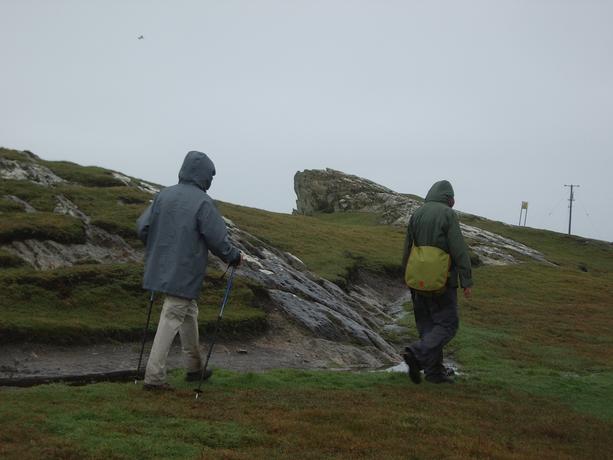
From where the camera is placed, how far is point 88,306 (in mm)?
24203

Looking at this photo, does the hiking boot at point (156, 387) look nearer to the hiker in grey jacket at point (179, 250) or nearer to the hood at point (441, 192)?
the hiker in grey jacket at point (179, 250)

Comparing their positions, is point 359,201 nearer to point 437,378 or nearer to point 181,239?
point 437,378

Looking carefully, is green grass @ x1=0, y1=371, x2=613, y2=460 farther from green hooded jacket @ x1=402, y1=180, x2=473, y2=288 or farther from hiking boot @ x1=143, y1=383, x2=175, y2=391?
green hooded jacket @ x1=402, y1=180, x2=473, y2=288

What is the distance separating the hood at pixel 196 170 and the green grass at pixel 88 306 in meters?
9.75

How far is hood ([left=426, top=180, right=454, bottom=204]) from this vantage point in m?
16.1

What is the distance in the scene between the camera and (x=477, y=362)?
76.8 ft

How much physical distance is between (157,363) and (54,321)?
33.0 ft

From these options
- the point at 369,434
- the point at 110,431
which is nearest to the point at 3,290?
the point at 110,431

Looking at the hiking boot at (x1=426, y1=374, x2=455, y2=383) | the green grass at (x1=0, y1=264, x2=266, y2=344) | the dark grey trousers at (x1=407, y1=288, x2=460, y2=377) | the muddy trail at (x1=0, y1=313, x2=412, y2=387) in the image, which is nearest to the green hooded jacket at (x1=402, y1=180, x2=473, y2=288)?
the dark grey trousers at (x1=407, y1=288, x2=460, y2=377)

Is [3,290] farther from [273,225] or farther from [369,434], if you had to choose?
[273,225]

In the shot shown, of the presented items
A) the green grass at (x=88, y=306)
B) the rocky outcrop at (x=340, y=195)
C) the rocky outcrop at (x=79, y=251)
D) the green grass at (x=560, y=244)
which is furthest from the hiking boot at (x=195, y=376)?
the rocky outcrop at (x=340, y=195)

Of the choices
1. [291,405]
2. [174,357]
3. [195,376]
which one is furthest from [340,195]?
[291,405]

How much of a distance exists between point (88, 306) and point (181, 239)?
12.7 m

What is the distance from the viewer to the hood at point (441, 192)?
53.0ft
